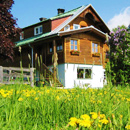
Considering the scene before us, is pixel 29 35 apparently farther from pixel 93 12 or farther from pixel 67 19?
pixel 93 12

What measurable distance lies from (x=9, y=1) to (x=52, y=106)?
1556cm

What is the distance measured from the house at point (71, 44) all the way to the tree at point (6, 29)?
2.35 metres

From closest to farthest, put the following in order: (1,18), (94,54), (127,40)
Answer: (127,40), (1,18), (94,54)

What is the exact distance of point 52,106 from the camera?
2521 millimetres

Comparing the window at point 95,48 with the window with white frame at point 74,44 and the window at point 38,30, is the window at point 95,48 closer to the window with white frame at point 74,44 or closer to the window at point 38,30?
the window with white frame at point 74,44

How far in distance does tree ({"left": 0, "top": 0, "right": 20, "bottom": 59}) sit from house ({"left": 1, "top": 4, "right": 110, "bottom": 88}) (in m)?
2.35

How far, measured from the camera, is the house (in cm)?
1653

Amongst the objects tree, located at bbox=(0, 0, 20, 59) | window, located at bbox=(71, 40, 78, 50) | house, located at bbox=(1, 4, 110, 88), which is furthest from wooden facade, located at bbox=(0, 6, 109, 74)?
tree, located at bbox=(0, 0, 20, 59)

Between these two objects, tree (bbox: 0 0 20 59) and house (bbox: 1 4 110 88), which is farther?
house (bbox: 1 4 110 88)

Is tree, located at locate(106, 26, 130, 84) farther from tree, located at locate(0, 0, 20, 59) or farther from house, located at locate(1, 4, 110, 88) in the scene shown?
tree, located at locate(0, 0, 20, 59)

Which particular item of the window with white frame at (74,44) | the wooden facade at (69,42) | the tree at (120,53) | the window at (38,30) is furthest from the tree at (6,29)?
the tree at (120,53)

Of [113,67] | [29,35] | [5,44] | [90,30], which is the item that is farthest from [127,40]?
[29,35]

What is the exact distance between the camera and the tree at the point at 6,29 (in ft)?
49.2

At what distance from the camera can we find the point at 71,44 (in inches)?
680
